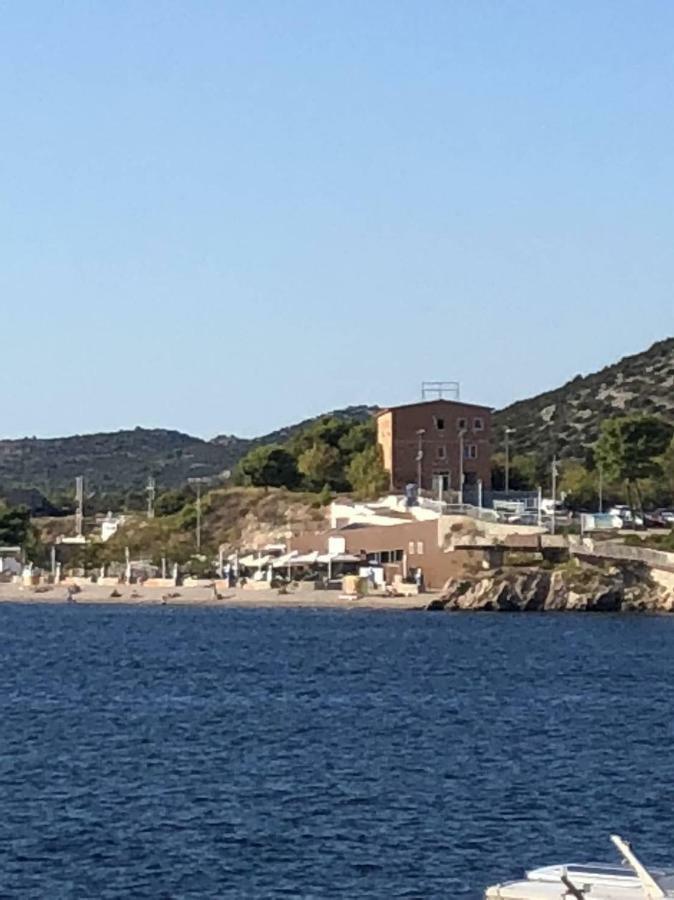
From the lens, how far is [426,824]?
116 ft

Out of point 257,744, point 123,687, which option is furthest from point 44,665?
point 257,744

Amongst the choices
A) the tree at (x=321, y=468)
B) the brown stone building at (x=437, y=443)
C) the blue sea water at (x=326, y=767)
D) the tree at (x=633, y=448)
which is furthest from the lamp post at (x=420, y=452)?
the blue sea water at (x=326, y=767)

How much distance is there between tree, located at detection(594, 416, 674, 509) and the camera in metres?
120

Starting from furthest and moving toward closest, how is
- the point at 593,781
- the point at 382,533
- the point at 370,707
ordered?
the point at 382,533, the point at 370,707, the point at 593,781

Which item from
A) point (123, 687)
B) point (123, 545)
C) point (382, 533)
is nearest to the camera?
point (123, 687)

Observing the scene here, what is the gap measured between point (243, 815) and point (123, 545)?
10777 centimetres

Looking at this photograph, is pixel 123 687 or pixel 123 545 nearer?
pixel 123 687

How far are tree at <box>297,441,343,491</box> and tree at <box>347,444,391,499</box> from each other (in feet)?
17.5

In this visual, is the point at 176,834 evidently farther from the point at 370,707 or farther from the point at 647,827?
the point at 370,707

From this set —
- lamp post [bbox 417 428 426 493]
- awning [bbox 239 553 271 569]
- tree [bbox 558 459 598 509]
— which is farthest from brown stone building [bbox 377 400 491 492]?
awning [bbox 239 553 271 569]

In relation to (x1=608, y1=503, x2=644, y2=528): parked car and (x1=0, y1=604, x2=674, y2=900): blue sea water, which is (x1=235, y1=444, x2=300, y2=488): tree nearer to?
(x1=608, y1=503, x2=644, y2=528): parked car

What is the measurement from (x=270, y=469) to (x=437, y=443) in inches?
732

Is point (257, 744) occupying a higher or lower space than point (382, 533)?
lower

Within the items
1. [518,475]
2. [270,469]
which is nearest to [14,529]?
[270,469]
